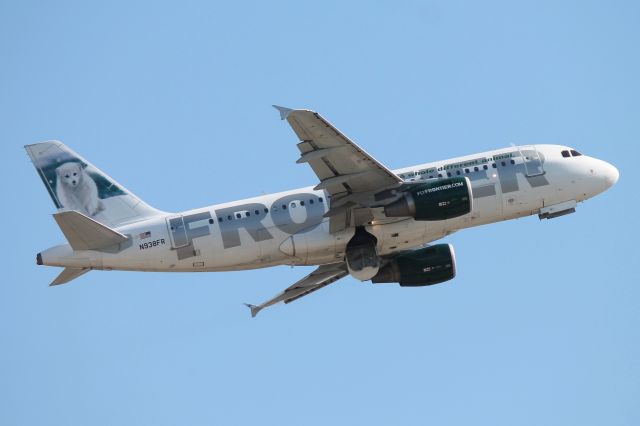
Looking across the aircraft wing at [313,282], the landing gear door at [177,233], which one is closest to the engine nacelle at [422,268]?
the aircraft wing at [313,282]

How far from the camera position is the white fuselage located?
2323 inches

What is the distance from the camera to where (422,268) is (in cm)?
6306

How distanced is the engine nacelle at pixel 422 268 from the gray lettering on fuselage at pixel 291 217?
19.2 ft

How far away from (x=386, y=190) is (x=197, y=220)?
372 inches

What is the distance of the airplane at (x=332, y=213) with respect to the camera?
57.6m

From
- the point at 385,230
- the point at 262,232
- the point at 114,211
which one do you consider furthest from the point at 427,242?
the point at 114,211

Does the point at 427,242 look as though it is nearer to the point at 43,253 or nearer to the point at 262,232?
the point at 262,232

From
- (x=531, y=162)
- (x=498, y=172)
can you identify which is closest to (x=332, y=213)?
(x=498, y=172)

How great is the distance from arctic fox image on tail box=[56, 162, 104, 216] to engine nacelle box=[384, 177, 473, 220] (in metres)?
15.2

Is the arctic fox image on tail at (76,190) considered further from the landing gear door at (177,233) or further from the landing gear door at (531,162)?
the landing gear door at (531,162)

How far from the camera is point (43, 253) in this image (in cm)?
5741

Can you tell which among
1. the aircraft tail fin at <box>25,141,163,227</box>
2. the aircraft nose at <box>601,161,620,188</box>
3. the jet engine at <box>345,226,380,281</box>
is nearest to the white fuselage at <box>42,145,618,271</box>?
the jet engine at <box>345,226,380,281</box>

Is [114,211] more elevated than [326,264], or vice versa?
[114,211]

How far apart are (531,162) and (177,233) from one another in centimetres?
1836
